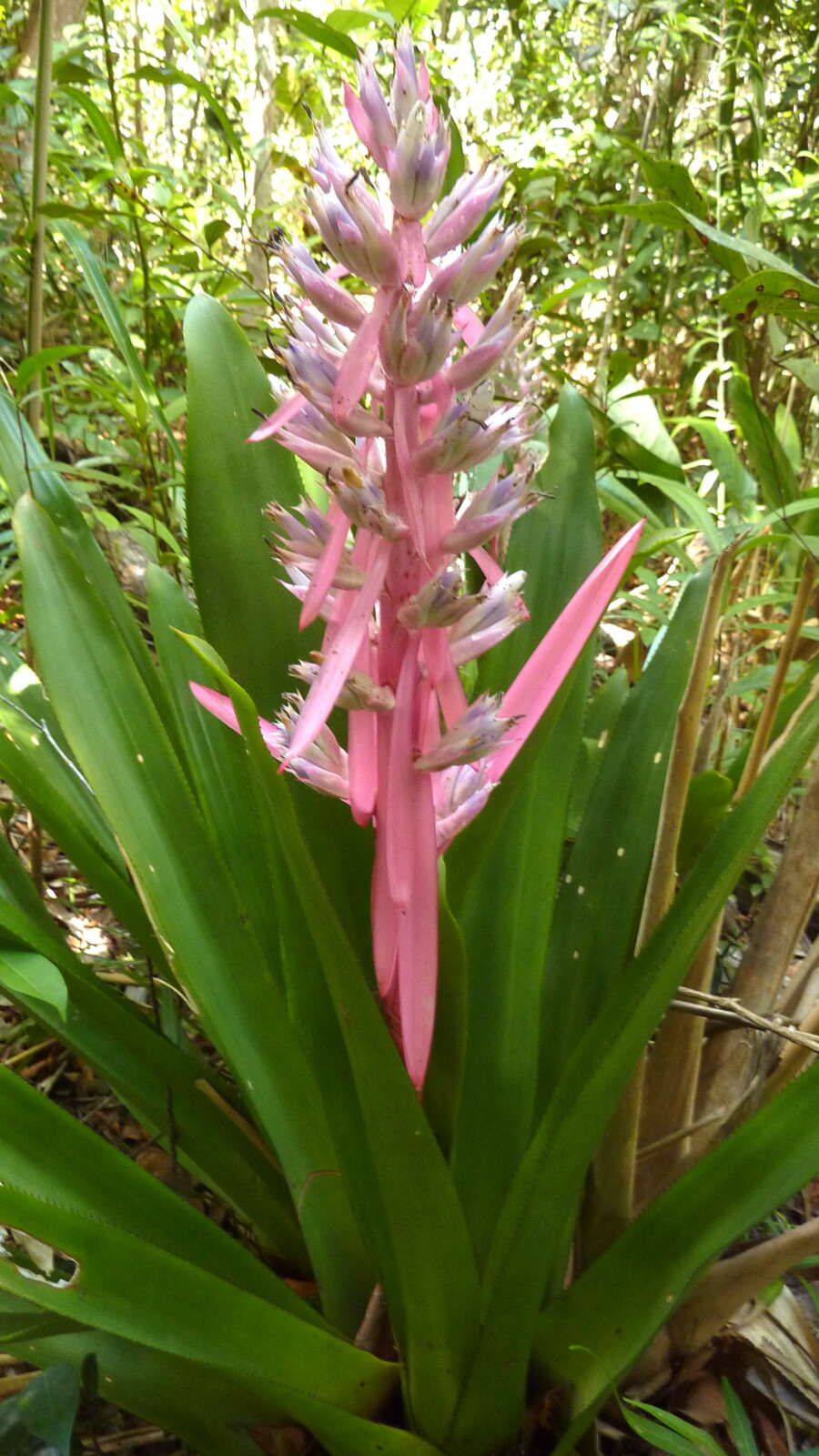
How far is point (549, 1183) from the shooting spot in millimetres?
666

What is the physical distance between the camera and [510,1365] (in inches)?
27.3

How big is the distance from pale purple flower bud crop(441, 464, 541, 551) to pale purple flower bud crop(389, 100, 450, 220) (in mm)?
159

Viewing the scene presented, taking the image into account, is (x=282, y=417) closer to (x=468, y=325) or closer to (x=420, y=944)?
(x=468, y=325)

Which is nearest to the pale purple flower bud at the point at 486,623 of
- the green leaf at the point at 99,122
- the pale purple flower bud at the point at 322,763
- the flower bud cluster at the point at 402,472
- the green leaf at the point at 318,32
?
the flower bud cluster at the point at 402,472

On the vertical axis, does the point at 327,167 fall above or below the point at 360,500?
above

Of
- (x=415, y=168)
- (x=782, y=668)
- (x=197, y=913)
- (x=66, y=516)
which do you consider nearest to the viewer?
(x=415, y=168)

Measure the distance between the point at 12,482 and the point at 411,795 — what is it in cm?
56

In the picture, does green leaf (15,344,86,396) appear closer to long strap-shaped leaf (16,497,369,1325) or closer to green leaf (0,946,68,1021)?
long strap-shaped leaf (16,497,369,1325)

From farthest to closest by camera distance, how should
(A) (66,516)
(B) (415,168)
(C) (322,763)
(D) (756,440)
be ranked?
(D) (756,440)
(A) (66,516)
(C) (322,763)
(B) (415,168)

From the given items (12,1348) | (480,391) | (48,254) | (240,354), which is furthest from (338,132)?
(12,1348)

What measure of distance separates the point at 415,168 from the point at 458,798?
0.37 metres

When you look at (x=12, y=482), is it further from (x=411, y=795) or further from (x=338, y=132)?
(x=338, y=132)

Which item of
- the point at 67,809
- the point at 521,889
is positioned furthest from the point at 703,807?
the point at 67,809

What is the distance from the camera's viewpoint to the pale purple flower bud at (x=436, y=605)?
572 millimetres
